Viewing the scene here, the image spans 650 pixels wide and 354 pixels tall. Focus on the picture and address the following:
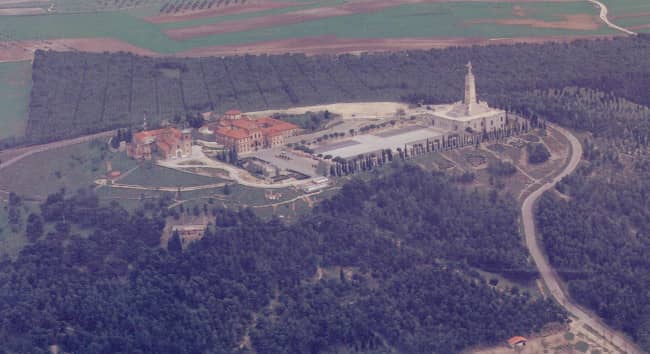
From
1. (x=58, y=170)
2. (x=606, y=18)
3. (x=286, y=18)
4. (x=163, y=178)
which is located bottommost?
(x=163, y=178)

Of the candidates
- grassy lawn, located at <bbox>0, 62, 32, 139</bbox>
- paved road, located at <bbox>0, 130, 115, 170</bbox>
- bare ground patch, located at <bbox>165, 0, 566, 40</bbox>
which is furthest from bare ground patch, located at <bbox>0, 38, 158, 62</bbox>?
paved road, located at <bbox>0, 130, 115, 170</bbox>

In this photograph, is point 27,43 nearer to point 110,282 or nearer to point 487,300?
point 110,282

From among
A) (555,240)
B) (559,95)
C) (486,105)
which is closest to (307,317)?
(555,240)

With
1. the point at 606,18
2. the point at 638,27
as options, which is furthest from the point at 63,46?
the point at 638,27

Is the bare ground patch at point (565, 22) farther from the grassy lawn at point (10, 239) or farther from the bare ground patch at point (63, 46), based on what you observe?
the grassy lawn at point (10, 239)

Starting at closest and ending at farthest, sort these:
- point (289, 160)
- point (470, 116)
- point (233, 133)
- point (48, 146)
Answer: point (289, 160)
point (233, 133)
point (470, 116)
point (48, 146)

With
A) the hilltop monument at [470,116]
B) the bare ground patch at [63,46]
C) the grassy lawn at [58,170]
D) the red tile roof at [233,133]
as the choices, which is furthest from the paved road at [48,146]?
the bare ground patch at [63,46]

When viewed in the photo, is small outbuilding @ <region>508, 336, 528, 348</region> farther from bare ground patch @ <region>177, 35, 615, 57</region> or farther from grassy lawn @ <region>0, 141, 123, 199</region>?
bare ground patch @ <region>177, 35, 615, 57</region>

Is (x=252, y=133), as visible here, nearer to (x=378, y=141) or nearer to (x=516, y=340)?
(x=378, y=141)
